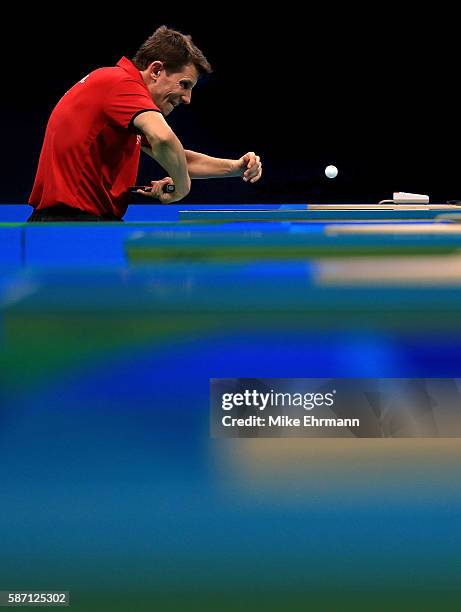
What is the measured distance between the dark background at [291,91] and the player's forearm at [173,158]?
3.56 m

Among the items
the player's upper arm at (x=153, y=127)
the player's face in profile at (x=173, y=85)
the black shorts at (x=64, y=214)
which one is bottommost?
the black shorts at (x=64, y=214)

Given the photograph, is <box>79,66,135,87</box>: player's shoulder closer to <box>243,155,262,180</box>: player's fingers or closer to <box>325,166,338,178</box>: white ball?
<box>243,155,262,180</box>: player's fingers

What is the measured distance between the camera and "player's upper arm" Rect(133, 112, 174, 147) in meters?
1.12

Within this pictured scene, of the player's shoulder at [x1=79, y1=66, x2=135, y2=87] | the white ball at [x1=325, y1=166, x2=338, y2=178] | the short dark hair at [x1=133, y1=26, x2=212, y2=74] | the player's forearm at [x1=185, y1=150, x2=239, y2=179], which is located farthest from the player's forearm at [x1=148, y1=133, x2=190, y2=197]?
the white ball at [x1=325, y1=166, x2=338, y2=178]

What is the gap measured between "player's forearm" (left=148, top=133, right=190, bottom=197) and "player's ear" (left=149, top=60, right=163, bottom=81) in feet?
0.72

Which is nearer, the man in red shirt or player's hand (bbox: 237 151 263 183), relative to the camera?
the man in red shirt

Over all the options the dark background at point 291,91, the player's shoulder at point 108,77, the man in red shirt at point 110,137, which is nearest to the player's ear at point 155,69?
the man in red shirt at point 110,137

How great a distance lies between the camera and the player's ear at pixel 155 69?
1.37 m

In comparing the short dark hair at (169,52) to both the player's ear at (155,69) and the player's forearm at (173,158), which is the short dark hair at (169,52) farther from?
the player's forearm at (173,158)

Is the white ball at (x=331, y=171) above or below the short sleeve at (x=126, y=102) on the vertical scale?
above

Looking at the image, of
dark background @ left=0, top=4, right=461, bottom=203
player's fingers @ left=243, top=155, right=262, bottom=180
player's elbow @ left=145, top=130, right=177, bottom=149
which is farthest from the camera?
dark background @ left=0, top=4, right=461, bottom=203

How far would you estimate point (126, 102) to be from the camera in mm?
1178

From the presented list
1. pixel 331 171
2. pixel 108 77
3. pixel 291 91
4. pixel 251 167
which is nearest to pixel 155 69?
pixel 108 77

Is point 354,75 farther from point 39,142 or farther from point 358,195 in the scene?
point 39,142
